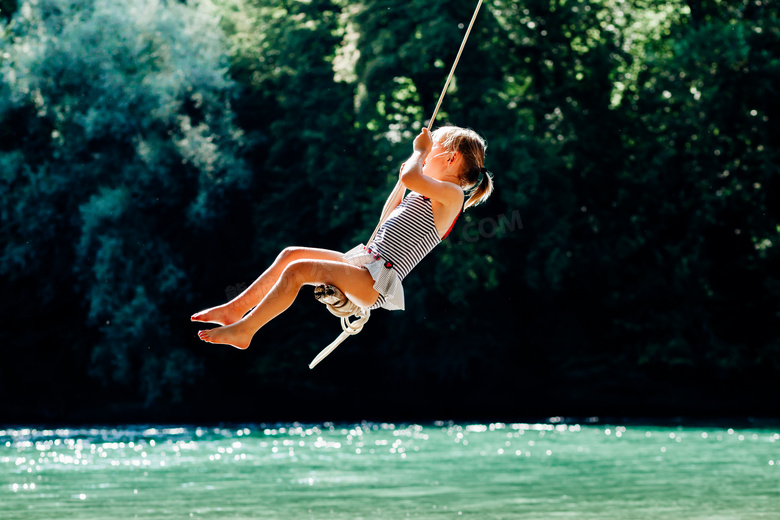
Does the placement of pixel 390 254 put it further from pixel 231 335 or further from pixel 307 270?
pixel 231 335

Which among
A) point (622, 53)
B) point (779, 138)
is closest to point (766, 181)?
point (779, 138)

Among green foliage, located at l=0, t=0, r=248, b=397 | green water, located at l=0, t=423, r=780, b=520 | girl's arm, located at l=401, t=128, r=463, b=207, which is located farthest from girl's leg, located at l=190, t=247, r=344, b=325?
green foliage, located at l=0, t=0, r=248, b=397

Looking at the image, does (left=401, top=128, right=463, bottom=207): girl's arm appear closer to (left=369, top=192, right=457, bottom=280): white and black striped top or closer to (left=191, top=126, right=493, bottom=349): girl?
(left=191, top=126, right=493, bottom=349): girl

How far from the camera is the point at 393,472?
1716 centimetres

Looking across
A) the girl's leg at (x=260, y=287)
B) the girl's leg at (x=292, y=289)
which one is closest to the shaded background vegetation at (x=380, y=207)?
the girl's leg at (x=260, y=287)

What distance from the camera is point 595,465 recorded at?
1781 centimetres

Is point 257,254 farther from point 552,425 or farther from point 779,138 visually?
point 779,138

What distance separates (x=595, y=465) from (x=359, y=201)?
9680 mm

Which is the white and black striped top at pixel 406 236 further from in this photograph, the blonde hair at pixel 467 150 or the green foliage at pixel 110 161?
the green foliage at pixel 110 161

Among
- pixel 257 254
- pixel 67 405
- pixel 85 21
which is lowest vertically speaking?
pixel 67 405

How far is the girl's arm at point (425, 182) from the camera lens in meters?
5.76

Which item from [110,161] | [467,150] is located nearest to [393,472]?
[110,161]

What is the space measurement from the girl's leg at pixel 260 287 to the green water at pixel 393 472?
810 cm

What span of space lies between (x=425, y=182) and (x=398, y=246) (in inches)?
16.9
